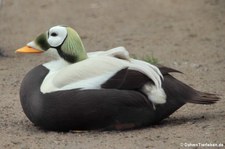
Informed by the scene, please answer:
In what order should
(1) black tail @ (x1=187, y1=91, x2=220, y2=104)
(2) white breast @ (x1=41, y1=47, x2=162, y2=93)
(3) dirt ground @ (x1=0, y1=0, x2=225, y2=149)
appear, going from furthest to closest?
(1) black tail @ (x1=187, y1=91, x2=220, y2=104), (2) white breast @ (x1=41, y1=47, x2=162, y2=93), (3) dirt ground @ (x1=0, y1=0, x2=225, y2=149)

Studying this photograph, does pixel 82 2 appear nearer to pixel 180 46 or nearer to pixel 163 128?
pixel 180 46

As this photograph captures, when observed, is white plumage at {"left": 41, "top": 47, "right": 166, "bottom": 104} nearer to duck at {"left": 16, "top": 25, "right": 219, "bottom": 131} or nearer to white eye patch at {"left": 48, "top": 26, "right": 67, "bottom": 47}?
duck at {"left": 16, "top": 25, "right": 219, "bottom": 131}

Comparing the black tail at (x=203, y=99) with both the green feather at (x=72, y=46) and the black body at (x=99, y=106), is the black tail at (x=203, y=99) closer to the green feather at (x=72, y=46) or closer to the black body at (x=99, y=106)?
the black body at (x=99, y=106)

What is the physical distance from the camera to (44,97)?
17.1 feet

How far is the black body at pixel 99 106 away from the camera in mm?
5148

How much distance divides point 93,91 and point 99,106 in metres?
0.12

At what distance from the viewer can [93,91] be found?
5.16m

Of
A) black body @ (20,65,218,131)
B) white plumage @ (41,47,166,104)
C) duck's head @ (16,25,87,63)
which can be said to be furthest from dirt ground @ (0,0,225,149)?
duck's head @ (16,25,87,63)

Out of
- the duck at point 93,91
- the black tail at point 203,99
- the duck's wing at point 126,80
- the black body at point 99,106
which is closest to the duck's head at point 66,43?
the duck at point 93,91

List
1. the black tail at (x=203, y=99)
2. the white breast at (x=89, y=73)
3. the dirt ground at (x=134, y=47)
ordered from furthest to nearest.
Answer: the black tail at (x=203, y=99), the white breast at (x=89, y=73), the dirt ground at (x=134, y=47)

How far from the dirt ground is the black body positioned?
0.09m

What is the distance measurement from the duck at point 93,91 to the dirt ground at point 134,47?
11 centimetres

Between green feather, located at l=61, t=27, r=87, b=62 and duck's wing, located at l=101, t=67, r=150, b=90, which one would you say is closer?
duck's wing, located at l=101, t=67, r=150, b=90

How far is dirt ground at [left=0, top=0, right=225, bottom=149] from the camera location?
509 cm
